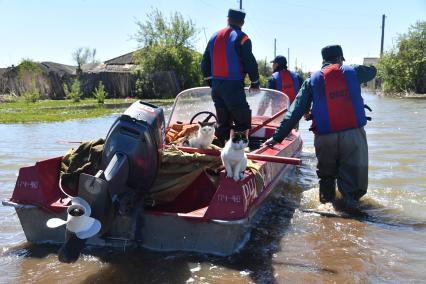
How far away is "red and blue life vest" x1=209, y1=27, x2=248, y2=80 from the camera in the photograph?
5.34 m

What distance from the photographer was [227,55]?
5.35 meters

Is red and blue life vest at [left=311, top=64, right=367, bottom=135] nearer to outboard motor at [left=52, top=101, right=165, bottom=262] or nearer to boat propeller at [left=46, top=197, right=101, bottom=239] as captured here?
outboard motor at [left=52, top=101, right=165, bottom=262]

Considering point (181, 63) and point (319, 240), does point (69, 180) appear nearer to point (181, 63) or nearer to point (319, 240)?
point (319, 240)

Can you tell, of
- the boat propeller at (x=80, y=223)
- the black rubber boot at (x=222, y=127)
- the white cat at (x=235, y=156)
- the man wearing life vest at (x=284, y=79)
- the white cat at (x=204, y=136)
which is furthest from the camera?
the man wearing life vest at (x=284, y=79)

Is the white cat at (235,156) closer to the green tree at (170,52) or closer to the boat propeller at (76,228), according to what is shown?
the boat propeller at (76,228)

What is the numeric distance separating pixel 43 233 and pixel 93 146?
842mm

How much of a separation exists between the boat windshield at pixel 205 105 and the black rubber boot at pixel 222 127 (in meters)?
0.55

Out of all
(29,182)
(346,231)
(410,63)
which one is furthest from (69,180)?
(410,63)

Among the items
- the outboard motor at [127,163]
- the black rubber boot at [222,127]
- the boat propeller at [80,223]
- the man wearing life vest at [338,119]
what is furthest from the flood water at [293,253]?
the black rubber boot at [222,127]

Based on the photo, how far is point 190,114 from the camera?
685cm

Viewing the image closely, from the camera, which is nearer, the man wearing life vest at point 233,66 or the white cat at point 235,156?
the white cat at point 235,156

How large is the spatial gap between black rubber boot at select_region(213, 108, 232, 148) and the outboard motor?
1.74 metres

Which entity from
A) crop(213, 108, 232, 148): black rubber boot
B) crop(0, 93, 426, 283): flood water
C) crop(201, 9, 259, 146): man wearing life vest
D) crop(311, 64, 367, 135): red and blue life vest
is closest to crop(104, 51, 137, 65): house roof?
crop(0, 93, 426, 283): flood water

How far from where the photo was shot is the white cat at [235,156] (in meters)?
3.90
